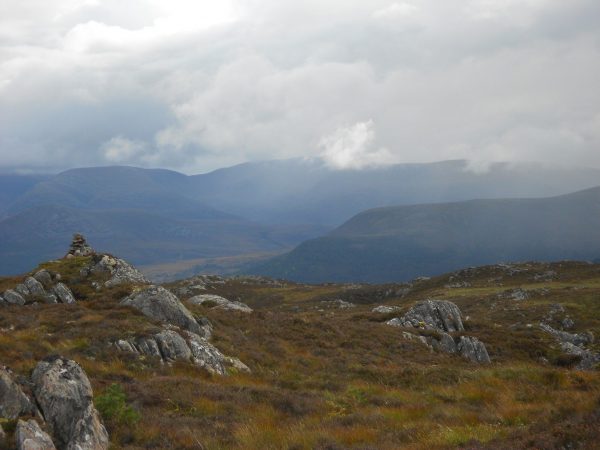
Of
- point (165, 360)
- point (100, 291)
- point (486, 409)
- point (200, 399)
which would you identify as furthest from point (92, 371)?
point (100, 291)

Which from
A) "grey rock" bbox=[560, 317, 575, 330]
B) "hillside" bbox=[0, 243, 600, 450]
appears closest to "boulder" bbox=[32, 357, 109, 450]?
"hillside" bbox=[0, 243, 600, 450]

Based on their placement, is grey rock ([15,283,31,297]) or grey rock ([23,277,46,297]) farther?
grey rock ([23,277,46,297])

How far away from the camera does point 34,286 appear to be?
38.3m

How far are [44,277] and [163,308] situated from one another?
17084mm

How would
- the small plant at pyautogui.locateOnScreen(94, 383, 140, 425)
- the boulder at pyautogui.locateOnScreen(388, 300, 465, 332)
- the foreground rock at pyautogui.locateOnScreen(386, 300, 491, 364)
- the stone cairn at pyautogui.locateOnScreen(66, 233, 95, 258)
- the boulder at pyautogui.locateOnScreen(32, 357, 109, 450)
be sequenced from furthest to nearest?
1. the stone cairn at pyautogui.locateOnScreen(66, 233, 95, 258)
2. the boulder at pyautogui.locateOnScreen(388, 300, 465, 332)
3. the foreground rock at pyautogui.locateOnScreen(386, 300, 491, 364)
4. the small plant at pyautogui.locateOnScreen(94, 383, 140, 425)
5. the boulder at pyautogui.locateOnScreen(32, 357, 109, 450)

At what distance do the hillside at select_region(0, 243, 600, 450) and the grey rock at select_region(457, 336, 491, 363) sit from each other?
1.10 ft

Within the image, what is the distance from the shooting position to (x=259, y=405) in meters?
16.4

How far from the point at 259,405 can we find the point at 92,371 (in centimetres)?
741

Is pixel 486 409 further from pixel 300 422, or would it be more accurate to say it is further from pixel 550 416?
pixel 300 422

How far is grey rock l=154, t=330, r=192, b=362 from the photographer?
75.8 feet


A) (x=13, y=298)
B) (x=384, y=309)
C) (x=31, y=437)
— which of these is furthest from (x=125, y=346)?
(x=384, y=309)

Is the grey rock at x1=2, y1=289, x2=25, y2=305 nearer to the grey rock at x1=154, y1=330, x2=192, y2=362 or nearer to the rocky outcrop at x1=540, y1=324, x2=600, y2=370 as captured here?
the grey rock at x1=154, y1=330, x2=192, y2=362

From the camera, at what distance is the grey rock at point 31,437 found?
10750 millimetres

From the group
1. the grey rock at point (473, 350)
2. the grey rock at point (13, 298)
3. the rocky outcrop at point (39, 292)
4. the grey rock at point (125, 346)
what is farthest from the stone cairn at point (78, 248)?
the grey rock at point (473, 350)
